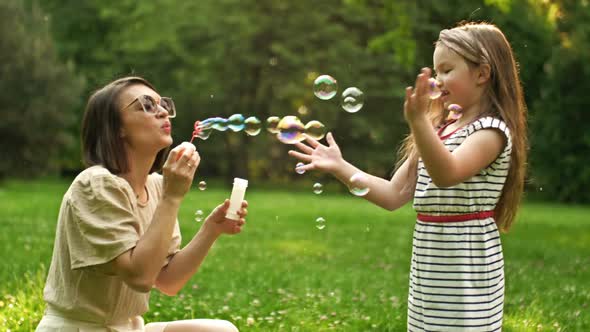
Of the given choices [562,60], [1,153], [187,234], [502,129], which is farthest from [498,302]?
[562,60]

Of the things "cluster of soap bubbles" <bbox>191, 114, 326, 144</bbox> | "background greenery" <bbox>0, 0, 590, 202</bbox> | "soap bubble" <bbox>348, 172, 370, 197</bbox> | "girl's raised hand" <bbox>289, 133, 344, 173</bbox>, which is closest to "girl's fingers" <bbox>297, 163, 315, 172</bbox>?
"girl's raised hand" <bbox>289, 133, 344, 173</bbox>

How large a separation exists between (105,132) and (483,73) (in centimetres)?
145

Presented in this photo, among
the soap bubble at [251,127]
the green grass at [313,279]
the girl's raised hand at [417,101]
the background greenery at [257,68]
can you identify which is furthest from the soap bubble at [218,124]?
the background greenery at [257,68]

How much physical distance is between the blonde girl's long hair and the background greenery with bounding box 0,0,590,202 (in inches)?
776

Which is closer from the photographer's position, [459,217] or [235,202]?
[459,217]

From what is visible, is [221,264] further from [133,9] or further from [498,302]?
[133,9]

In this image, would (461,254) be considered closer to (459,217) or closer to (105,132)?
(459,217)

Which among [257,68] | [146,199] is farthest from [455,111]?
[257,68]

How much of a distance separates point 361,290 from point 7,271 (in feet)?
8.29

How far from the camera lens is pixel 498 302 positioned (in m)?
2.99

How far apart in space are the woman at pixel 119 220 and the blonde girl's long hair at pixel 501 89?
110cm

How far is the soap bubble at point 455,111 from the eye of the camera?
306 cm

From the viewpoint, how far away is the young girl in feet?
9.43

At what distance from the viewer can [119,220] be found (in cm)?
272
